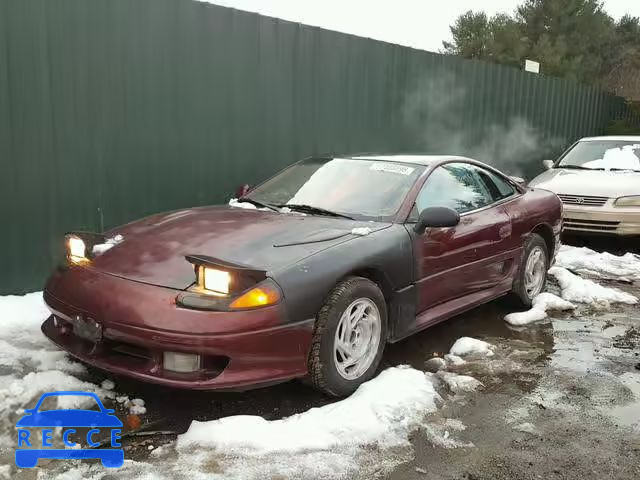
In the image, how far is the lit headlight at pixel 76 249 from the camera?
3.73m

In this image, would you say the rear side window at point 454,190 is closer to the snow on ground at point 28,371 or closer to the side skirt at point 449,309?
the side skirt at point 449,309

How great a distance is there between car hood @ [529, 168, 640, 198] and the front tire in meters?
5.65

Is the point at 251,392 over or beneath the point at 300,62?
beneath

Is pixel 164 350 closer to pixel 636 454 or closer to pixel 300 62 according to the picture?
pixel 636 454

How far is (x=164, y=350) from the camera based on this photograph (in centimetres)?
305

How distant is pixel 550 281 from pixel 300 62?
3.75m

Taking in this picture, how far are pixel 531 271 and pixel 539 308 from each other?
13.6 inches

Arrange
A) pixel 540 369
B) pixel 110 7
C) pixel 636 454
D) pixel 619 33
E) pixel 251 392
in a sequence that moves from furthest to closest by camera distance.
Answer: pixel 619 33 < pixel 110 7 < pixel 540 369 < pixel 251 392 < pixel 636 454

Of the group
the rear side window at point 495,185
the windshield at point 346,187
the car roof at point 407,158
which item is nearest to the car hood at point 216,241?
the windshield at point 346,187

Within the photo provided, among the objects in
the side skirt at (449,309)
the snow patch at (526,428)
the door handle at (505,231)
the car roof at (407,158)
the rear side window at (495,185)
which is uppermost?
the car roof at (407,158)

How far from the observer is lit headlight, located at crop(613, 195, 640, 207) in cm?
798

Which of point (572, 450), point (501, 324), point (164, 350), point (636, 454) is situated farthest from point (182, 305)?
point (501, 324)

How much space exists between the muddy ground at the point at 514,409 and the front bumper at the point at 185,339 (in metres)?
0.31

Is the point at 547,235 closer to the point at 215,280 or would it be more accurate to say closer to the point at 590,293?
the point at 590,293
